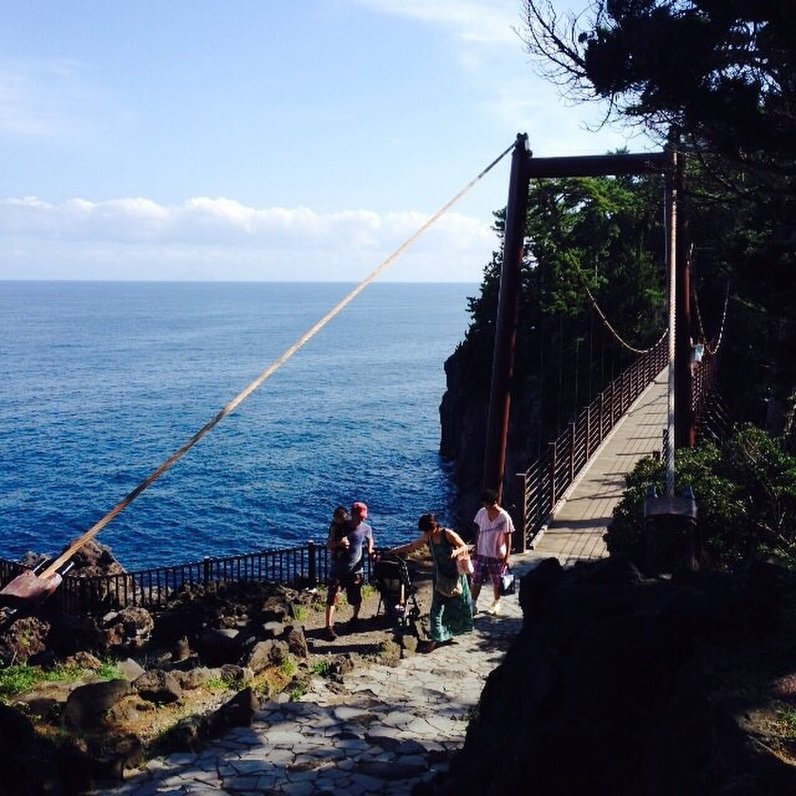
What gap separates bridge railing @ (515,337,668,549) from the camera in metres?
14.7

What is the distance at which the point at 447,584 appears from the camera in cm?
962

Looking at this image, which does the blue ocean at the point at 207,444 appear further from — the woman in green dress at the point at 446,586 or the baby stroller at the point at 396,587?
the woman in green dress at the point at 446,586

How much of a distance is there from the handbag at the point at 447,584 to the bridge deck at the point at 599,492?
1.82 metres

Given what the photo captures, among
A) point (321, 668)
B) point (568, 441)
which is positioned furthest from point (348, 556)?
point (568, 441)

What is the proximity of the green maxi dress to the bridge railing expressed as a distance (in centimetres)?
428

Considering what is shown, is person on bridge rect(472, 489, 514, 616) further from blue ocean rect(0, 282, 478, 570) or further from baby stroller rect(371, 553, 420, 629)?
blue ocean rect(0, 282, 478, 570)

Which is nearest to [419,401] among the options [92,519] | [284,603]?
[92,519]

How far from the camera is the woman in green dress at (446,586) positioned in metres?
9.55

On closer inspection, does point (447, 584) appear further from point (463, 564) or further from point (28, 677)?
point (28, 677)

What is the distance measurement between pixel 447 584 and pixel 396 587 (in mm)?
1204

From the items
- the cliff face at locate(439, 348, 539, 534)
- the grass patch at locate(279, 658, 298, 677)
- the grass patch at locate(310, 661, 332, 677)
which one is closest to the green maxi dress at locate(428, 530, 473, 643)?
the grass patch at locate(310, 661, 332, 677)

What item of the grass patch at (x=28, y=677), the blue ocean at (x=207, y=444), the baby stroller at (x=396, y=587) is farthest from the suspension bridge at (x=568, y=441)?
the blue ocean at (x=207, y=444)

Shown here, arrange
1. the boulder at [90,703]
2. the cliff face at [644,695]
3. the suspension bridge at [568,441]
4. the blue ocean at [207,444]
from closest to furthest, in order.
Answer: the cliff face at [644,695]
the boulder at [90,703]
the suspension bridge at [568,441]
the blue ocean at [207,444]

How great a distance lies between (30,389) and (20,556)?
1813 inches
